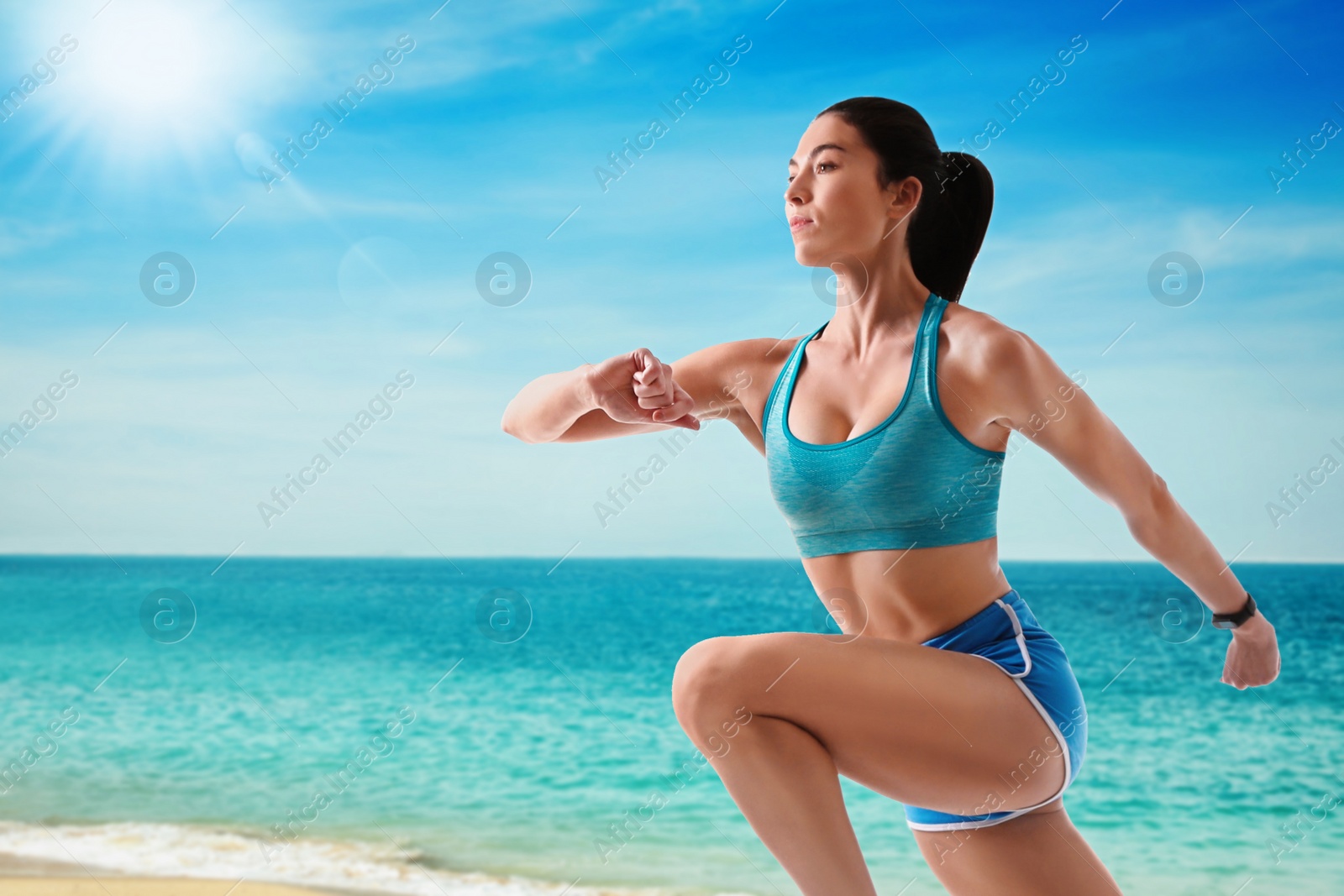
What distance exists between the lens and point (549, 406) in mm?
1713

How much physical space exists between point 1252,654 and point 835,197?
0.95m

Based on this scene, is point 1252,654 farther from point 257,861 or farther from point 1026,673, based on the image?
point 257,861

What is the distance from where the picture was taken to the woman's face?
1.65 m

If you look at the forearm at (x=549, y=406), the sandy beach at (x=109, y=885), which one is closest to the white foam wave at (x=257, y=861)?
the sandy beach at (x=109, y=885)

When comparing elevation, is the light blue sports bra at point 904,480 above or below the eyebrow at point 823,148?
below

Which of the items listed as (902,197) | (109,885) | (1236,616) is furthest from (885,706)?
(109,885)

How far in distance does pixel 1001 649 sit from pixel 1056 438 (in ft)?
1.00

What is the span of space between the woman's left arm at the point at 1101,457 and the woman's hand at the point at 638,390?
43 cm

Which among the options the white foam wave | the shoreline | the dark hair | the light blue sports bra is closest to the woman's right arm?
the light blue sports bra

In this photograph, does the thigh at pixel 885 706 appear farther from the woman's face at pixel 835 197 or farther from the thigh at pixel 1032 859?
the woman's face at pixel 835 197

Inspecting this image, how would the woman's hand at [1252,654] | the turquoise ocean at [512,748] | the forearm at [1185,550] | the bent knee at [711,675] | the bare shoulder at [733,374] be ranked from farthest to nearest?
the turquoise ocean at [512,748]
the bare shoulder at [733,374]
the woman's hand at [1252,654]
the forearm at [1185,550]
the bent knee at [711,675]

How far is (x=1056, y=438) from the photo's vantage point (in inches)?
61.2

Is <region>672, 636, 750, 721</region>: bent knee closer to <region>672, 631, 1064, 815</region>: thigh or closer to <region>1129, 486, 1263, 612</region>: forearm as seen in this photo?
<region>672, 631, 1064, 815</region>: thigh

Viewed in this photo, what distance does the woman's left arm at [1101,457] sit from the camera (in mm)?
1512
